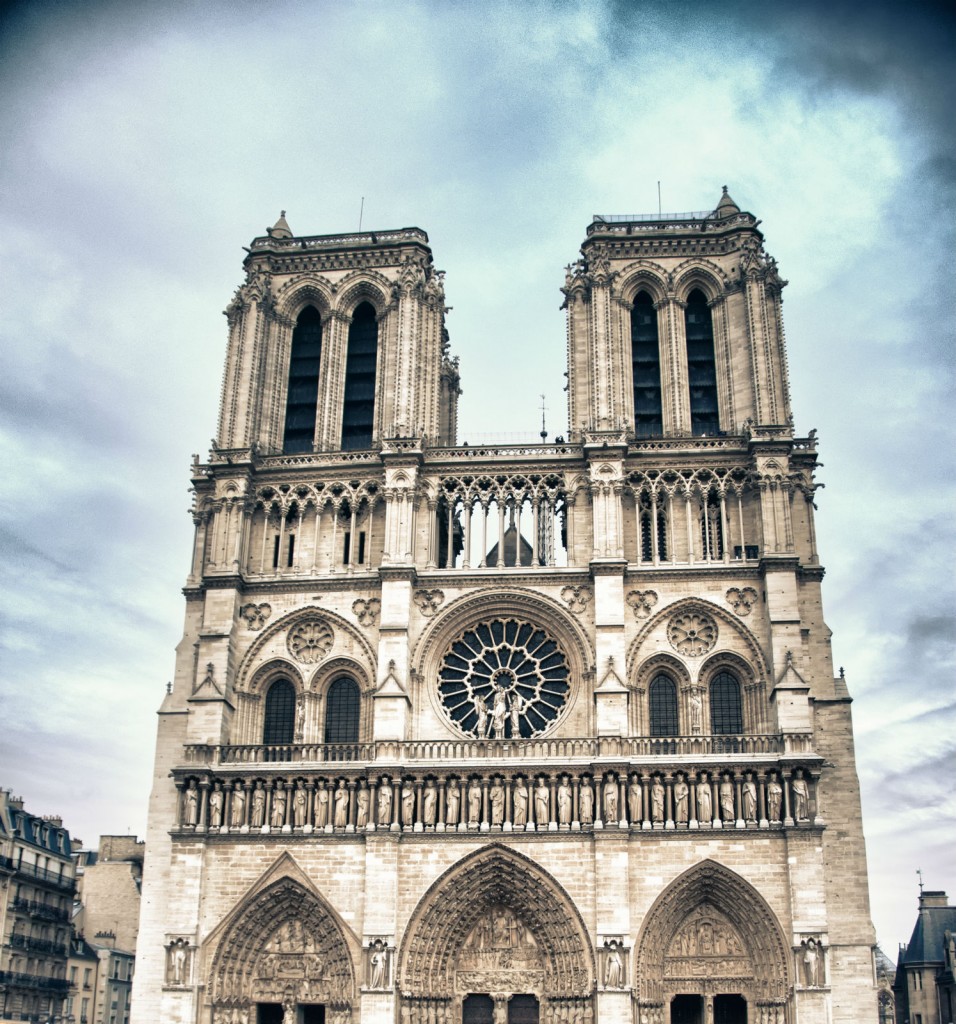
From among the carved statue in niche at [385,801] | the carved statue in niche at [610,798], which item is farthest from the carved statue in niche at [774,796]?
the carved statue in niche at [385,801]

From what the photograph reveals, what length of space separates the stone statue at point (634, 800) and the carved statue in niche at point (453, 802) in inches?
168

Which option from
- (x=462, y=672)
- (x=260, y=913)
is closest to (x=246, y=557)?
(x=462, y=672)

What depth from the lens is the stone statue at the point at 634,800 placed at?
31.8 m

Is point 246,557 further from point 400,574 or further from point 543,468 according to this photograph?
point 543,468

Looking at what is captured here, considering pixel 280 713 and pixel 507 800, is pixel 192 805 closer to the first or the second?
pixel 280 713

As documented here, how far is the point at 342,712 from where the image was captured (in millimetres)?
35188

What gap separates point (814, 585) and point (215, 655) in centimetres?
1655

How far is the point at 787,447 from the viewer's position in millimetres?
35531

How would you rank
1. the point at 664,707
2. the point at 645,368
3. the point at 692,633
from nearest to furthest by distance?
the point at 664,707, the point at 692,633, the point at 645,368

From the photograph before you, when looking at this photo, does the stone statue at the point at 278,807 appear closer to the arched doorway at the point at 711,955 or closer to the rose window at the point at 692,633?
the arched doorway at the point at 711,955

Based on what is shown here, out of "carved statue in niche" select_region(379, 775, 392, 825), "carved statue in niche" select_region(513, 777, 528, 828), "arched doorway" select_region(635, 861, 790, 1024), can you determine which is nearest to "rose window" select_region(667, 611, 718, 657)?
"carved statue in niche" select_region(513, 777, 528, 828)

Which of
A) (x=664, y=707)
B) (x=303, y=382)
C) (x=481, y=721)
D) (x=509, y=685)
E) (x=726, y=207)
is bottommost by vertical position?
(x=481, y=721)

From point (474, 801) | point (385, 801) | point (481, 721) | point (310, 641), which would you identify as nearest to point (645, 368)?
point (481, 721)

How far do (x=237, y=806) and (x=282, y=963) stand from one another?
161 inches
